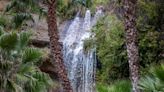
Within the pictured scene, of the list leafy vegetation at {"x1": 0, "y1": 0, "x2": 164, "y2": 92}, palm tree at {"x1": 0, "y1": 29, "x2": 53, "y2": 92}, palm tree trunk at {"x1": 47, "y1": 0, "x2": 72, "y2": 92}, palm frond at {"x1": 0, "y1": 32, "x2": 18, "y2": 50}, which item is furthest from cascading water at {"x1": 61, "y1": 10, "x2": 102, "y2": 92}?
palm frond at {"x1": 0, "y1": 32, "x2": 18, "y2": 50}

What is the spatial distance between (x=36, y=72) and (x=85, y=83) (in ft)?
26.6

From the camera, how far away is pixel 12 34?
13.7 metres

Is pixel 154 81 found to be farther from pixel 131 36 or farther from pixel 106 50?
pixel 106 50

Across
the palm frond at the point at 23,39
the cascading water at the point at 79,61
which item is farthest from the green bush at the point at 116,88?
the cascading water at the point at 79,61

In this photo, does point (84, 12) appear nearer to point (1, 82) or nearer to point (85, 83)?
point (85, 83)

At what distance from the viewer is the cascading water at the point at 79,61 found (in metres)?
23.4

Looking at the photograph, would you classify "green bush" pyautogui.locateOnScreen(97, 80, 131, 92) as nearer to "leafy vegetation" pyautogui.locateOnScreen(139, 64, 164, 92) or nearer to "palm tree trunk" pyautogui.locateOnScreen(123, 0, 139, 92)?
"leafy vegetation" pyautogui.locateOnScreen(139, 64, 164, 92)

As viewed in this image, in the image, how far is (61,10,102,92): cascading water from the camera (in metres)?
23.4

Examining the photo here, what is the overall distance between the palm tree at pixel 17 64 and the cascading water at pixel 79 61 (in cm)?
801

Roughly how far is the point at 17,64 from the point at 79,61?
10277 mm

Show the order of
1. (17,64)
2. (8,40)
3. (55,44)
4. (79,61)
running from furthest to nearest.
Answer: (79,61) < (55,44) < (17,64) < (8,40)

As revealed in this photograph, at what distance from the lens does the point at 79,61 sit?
79.2 feet

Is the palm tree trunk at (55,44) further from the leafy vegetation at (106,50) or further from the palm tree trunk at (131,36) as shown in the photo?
the palm tree trunk at (131,36)

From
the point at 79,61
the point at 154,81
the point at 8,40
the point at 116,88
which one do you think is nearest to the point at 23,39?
the point at 8,40
